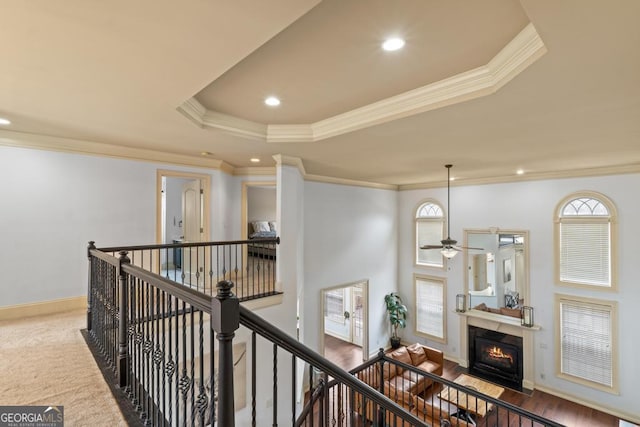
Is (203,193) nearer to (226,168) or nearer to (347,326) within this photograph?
(226,168)

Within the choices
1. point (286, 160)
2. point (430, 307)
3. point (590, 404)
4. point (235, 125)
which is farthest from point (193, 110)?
point (590, 404)

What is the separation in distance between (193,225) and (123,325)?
11.2 feet

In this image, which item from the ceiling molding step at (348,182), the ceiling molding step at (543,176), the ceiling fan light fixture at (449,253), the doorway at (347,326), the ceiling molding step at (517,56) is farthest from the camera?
the doorway at (347,326)

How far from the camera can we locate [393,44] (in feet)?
6.56

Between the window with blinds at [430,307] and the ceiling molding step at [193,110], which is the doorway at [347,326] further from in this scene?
the ceiling molding step at [193,110]

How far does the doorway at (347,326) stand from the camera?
7934mm

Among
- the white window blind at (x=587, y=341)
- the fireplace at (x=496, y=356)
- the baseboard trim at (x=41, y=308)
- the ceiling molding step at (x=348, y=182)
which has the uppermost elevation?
the ceiling molding step at (x=348, y=182)

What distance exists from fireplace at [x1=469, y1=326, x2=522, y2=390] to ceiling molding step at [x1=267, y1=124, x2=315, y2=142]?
6.65 meters

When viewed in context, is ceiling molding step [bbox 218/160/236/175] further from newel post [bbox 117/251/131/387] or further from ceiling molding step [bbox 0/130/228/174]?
newel post [bbox 117/251/131/387]

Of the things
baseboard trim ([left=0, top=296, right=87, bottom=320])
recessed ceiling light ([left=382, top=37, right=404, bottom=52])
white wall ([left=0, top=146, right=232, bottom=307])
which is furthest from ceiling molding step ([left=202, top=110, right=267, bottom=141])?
baseboard trim ([left=0, top=296, right=87, bottom=320])

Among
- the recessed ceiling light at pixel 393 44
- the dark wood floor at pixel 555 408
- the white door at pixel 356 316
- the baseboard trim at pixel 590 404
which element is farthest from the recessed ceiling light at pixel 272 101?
the baseboard trim at pixel 590 404

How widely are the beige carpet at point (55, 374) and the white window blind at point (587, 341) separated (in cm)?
788

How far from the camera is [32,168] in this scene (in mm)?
3816

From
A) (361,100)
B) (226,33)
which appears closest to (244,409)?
(361,100)
